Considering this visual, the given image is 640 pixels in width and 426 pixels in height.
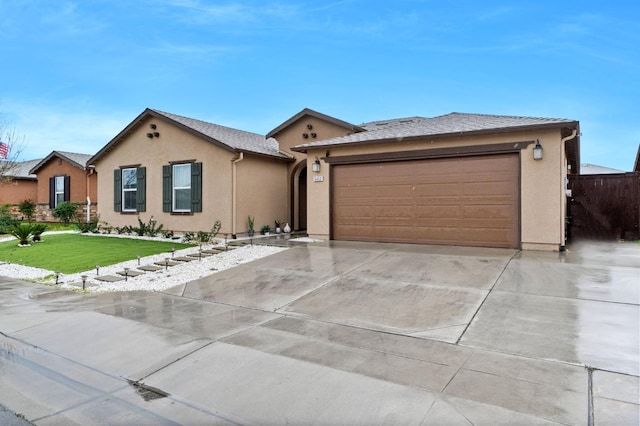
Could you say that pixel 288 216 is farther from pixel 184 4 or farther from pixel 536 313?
pixel 536 313

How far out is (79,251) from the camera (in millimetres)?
11781

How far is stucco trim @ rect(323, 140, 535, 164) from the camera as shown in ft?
31.9

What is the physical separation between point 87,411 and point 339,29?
48.8ft

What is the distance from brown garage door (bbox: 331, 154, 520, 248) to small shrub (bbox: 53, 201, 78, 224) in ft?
47.2

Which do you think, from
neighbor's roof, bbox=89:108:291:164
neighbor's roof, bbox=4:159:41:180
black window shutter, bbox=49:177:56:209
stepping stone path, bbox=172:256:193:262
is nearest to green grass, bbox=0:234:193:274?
stepping stone path, bbox=172:256:193:262

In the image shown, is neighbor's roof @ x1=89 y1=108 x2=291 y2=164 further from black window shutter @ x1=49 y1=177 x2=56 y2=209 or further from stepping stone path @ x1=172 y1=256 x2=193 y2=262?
black window shutter @ x1=49 y1=177 x2=56 y2=209

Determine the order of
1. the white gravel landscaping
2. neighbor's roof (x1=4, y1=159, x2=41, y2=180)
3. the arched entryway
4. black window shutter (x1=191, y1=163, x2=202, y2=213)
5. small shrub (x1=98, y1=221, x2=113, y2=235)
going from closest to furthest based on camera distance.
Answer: the white gravel landscaping, black window shutter (x1=191, y1=163, x2=202, y2=213), the arched entryway, small shrub (x1=98, y1=221, x2=113, y2=235), neighbor's roof (x1=4, y1=159, x2=41, y2=180)

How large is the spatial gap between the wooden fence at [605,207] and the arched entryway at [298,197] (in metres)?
9.63

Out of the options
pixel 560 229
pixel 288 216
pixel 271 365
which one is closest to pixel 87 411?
pixel 271 365

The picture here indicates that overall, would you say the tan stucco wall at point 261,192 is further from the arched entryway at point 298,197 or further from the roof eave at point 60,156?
the roof eave at point 60,156

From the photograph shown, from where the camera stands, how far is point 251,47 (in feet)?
55.2

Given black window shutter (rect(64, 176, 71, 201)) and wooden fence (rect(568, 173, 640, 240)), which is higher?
black window shutter (rect(64, 176, 71, 201))

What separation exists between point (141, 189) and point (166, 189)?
146 cm

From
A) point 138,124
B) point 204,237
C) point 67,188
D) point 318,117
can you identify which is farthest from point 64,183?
point 318,117
